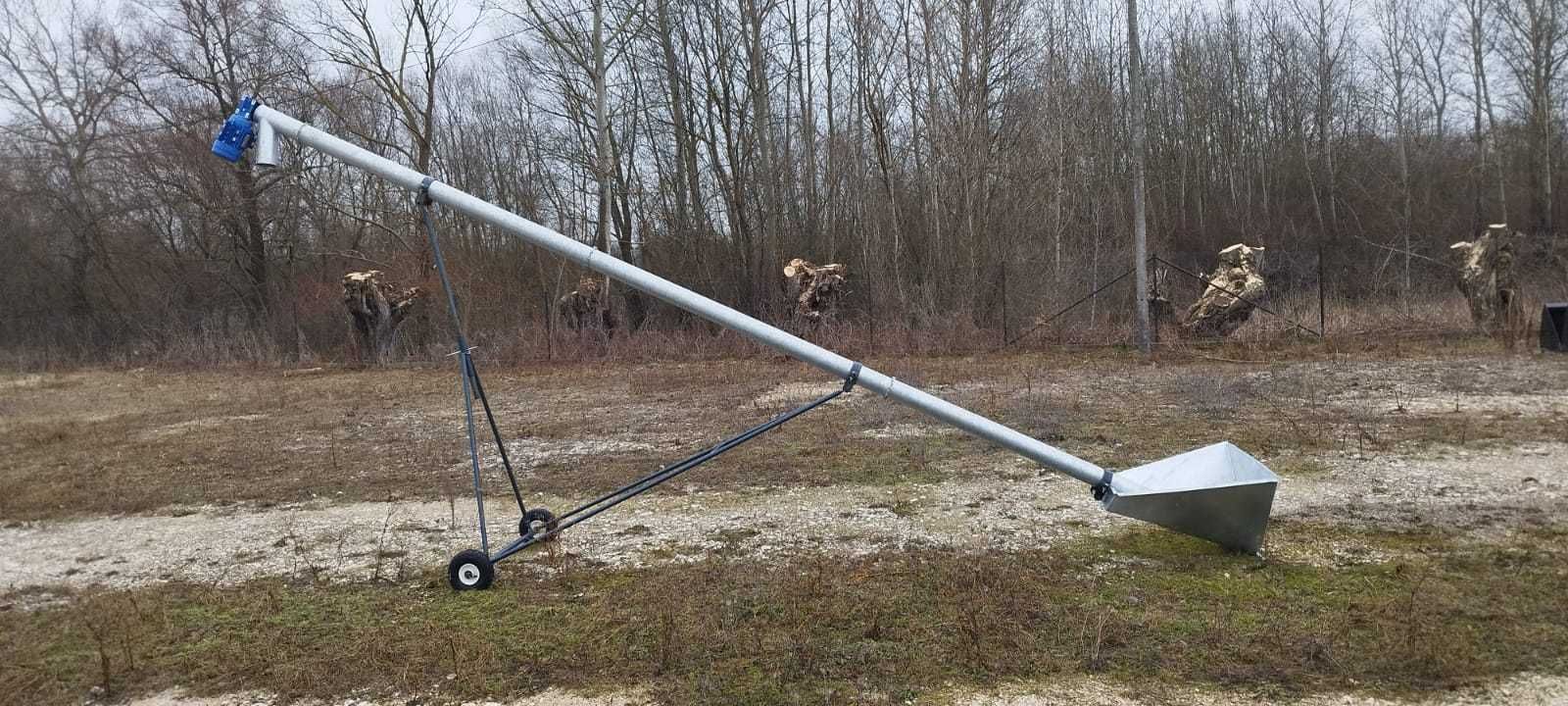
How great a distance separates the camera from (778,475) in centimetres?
725

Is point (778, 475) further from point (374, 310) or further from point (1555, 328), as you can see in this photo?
point (374, 310)

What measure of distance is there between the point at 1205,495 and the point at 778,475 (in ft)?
11.5

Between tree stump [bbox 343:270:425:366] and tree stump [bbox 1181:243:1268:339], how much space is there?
54.7 ft

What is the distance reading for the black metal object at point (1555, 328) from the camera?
1220 centimetres

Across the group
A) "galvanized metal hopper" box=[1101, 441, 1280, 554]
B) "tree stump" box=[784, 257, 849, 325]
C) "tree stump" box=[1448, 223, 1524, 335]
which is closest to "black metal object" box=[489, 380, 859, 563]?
"galvanized metal hopper" box=[1101, 441, 1280, 554]

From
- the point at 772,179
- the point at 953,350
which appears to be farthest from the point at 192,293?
the point at 953,350

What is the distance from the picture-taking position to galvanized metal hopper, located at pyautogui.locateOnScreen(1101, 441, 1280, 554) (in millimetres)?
4465

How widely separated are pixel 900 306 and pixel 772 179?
6815mm

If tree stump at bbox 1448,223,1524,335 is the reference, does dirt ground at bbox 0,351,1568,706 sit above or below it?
below

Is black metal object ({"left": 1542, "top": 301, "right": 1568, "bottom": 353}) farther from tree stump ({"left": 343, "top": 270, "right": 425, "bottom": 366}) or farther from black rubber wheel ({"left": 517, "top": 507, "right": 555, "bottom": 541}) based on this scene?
tree stump ({"left": 343, "top": 270, "right": 425, "bottom": 366})

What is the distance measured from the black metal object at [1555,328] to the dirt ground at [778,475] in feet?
2.51

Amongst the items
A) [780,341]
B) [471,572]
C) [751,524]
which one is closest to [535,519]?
[471,572]

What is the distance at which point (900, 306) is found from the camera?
20625 millimetres

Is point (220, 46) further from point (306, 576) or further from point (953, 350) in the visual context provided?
point (306, 576)
